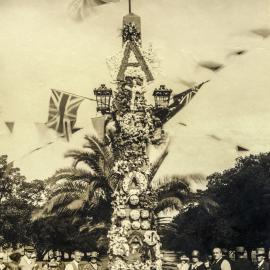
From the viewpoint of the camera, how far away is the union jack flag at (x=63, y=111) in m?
17.3

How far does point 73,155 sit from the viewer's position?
1656 centimetres

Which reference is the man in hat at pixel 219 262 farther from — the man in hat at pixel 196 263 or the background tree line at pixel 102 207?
the background tree line at pixel 102 207

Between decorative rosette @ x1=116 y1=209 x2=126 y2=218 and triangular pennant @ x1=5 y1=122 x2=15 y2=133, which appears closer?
decorative rosette @ x1=116 y1=209 x2=126 y2=218

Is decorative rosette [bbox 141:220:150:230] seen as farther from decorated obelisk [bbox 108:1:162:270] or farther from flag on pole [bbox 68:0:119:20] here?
flag on pole [bbox 68:0:119:20]

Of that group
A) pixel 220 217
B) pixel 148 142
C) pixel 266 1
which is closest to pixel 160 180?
pixel 148 142

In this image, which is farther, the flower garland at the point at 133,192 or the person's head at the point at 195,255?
the person's head at the point at 195,255

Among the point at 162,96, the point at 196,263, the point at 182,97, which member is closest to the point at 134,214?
the point at 196,263

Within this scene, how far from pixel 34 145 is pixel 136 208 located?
887 cm

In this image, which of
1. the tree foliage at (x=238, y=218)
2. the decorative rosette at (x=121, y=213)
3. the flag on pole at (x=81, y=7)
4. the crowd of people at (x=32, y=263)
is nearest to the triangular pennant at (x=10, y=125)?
the flag on pole at (x=81, y=7)

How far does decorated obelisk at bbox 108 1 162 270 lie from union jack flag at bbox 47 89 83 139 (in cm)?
516

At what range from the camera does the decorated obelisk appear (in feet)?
37.3

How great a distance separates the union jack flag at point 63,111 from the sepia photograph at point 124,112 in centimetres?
4

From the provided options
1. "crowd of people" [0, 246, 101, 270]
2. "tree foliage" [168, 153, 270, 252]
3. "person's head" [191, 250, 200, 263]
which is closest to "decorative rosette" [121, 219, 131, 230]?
"crowd of people" [0, 246, 101, 270]

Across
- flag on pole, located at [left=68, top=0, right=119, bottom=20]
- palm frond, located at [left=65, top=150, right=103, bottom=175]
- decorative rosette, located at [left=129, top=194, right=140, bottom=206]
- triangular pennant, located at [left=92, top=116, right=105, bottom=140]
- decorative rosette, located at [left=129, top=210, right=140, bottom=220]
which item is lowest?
decorative rosette, located at [left=129, top=210, right=140, bottom=220]
